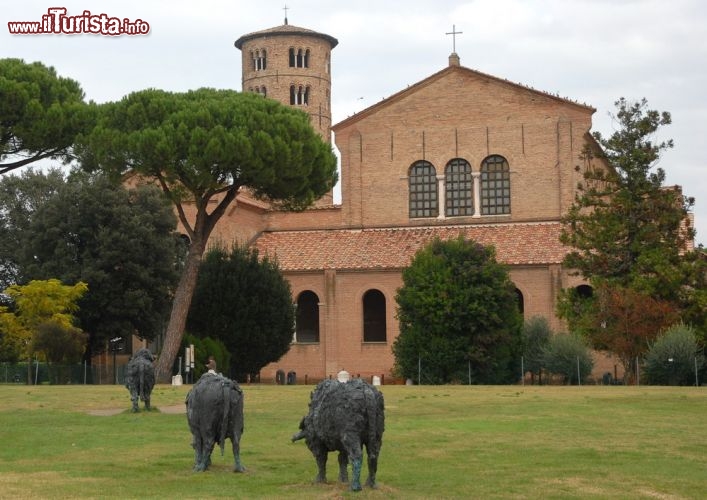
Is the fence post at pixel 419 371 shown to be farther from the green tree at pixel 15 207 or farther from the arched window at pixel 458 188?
the green tree at pixel 15 207

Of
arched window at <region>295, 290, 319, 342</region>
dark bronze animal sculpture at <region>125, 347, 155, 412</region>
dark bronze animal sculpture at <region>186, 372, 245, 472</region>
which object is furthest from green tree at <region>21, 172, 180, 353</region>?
dark bronze animal sculpture at <region>186, 372, 245, 472</region>

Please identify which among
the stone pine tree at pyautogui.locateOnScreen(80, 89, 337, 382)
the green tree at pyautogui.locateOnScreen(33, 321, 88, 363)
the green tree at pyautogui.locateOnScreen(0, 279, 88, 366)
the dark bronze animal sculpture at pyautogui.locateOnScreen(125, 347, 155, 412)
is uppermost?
the stone pine tree at pyautogui.locateOnScreen(80, 89, 337, 382)

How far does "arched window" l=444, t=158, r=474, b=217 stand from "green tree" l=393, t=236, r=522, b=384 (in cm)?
1086

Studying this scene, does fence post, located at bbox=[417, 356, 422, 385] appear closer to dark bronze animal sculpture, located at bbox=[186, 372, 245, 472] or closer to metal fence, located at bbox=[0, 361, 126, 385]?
metal fence, located at bbox=[0, 361, 126, 385]

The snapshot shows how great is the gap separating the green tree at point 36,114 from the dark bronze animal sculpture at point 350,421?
82.4ft

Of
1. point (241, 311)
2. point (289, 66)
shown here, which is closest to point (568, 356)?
point (241, 311)

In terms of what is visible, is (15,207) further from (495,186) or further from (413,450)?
(413,450)

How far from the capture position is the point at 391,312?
54.2m

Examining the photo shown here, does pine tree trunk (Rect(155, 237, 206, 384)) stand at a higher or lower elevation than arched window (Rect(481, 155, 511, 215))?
lower

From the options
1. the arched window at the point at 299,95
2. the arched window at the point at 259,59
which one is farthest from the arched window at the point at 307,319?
the arched window at the point at 259,59

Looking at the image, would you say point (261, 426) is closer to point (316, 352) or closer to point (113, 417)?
point (113, 417)

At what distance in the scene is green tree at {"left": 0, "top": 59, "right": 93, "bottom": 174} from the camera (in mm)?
37281

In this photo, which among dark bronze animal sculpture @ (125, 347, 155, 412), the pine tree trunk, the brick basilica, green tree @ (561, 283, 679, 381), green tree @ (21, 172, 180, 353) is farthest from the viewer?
the brick basilica

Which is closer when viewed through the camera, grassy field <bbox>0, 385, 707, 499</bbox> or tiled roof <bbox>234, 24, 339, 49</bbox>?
grassy field <bbox>0, 385, 707, 499</bbox>
